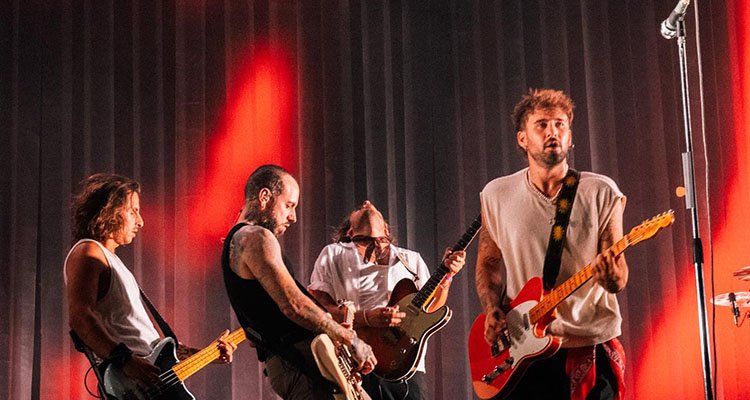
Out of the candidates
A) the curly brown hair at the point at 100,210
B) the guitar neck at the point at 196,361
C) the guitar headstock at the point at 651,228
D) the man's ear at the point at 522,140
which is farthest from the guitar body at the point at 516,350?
the curly brown hair at the point at 100,210

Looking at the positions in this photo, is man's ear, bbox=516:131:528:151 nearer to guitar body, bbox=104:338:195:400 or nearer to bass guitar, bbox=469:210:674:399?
bass guitar, bbox=469:210:674:399

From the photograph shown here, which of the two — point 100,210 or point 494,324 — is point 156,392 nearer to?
point 100,210

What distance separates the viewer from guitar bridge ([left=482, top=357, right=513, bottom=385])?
3699 mm

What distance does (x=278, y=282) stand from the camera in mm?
3844

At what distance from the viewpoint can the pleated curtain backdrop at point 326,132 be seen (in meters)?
6.24

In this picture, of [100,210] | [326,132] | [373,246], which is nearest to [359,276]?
[373,246]

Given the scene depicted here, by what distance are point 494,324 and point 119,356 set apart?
4.88ft

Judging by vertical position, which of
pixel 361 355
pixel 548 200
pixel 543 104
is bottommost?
pixel 361 355

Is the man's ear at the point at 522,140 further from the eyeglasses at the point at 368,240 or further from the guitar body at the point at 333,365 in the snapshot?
the eyeglasses at the point at 368,240

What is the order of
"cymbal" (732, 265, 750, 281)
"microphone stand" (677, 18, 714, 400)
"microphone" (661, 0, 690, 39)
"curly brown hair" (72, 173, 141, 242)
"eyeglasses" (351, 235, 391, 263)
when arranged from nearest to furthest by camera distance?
"microphone stand" (677, 18, 714, 400)
"microphone" (661, 0, 690, 39)
"curly brown hair" (72, 173, 141, 242)
"cymbal" (732, 265, 750, 281)
"eyeglasses" (351, 235, 391, 263)

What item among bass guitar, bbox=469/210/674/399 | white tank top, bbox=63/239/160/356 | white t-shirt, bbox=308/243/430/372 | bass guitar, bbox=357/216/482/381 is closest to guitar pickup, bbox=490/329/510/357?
bass guitar, bbox=469/210/674/399

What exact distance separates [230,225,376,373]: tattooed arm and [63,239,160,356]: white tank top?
46 cm

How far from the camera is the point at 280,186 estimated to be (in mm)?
4211

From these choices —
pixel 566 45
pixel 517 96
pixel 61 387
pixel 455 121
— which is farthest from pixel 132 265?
pixel 566 45
